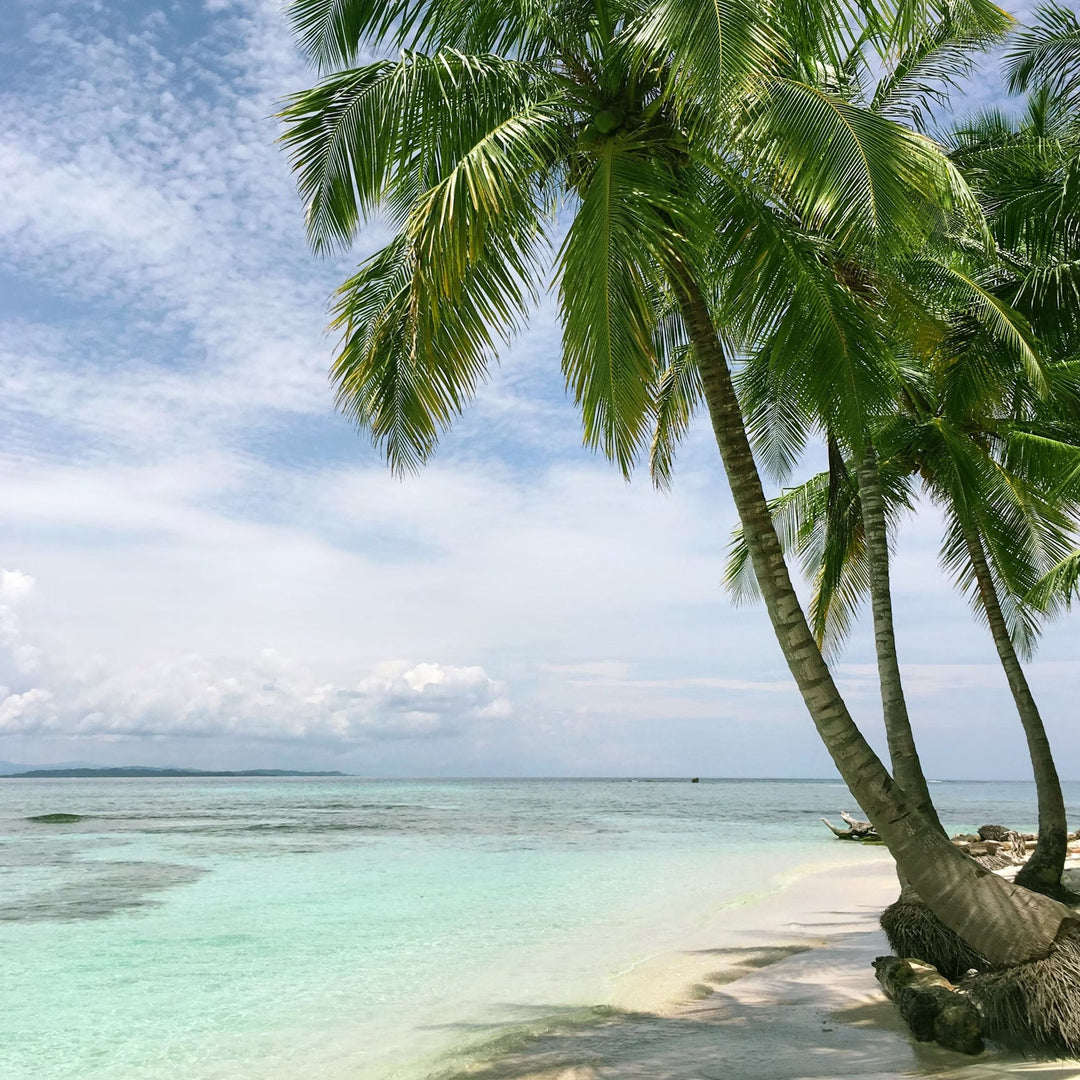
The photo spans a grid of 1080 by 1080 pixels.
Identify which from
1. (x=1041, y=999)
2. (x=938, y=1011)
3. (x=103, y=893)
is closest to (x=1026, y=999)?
(x=1041, y=999)

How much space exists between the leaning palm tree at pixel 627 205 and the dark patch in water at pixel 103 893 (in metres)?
10.5

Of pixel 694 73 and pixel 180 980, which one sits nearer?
pixel 694 73

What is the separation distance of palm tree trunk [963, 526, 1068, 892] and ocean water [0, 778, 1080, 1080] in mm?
3922

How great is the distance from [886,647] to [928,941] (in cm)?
251

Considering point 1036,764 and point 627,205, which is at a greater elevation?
point 627,205

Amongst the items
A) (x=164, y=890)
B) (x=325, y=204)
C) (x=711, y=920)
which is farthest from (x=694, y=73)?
(x=164, y=890)

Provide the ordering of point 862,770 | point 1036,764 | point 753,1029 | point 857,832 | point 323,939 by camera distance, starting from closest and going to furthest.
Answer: point 862,770 < point 753,1029 < point 1036,764 < point 323,939 < point 857,832

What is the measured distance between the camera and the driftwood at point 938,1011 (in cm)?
522

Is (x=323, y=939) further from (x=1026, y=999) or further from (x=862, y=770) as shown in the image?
(x=1026, y=999)

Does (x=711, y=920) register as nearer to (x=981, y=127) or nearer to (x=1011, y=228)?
(x=1011, y=228)

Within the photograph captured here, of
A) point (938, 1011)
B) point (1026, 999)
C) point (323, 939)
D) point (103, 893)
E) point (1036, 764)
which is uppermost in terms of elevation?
point (1036, 764)

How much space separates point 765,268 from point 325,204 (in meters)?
3.09

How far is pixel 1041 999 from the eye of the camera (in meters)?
5.02

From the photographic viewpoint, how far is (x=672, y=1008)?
7215 millimetres
